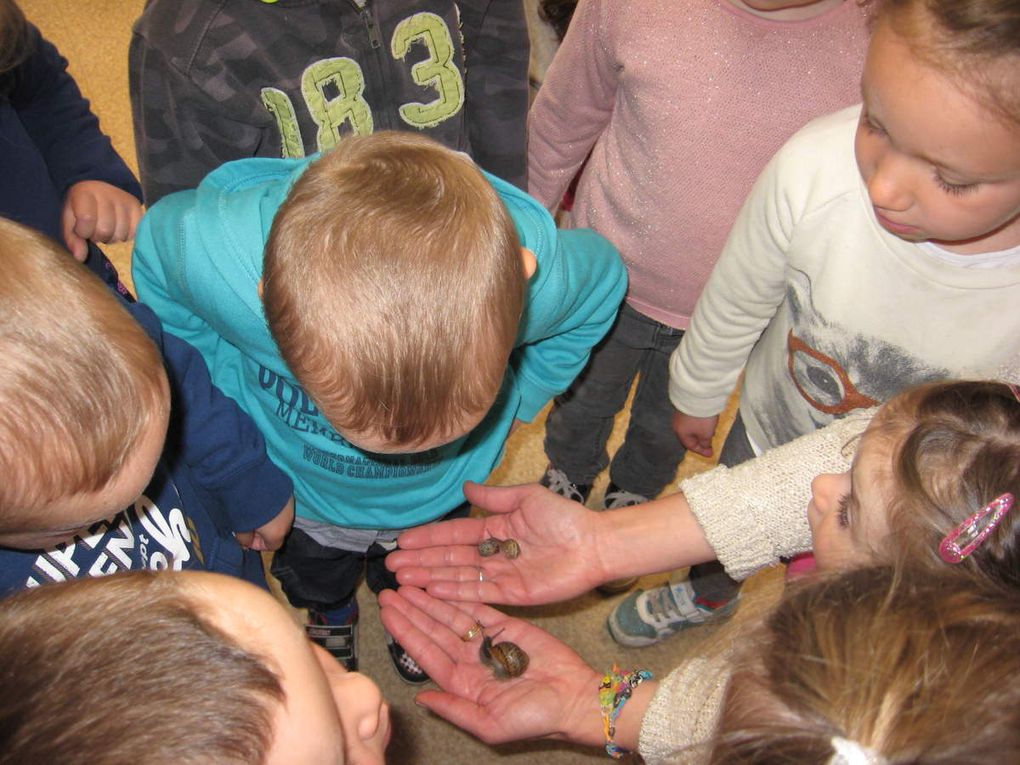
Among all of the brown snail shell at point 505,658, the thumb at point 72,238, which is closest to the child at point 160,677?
the brown snail shell at point 505,658

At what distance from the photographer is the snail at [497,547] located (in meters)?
1.18

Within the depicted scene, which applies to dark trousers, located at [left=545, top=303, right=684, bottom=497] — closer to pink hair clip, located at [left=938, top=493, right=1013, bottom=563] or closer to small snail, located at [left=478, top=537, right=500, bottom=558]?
small snail, located at [left=478, top=537, right=500, bottom=558]

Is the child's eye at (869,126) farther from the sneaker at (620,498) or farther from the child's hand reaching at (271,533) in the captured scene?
the sneaker at (620,498)

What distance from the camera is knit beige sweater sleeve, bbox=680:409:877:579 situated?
0.92 m

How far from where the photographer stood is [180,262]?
83cm

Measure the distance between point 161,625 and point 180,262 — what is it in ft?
1.61

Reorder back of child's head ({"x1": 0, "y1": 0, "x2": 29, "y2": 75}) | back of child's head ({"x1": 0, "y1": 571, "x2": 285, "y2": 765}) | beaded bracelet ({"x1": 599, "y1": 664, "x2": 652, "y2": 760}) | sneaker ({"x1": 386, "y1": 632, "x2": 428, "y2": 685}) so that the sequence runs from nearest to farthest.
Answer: back of child's head ({"x1": 0, "y1": 571, "x2": 285, "y2": 765}), back of child's head ({"x1": 0, "y1": 0, "x2": 29, "y2": 75}), beaded bracelet ({"x1": 599, "y1": 664, "x2": 652, "y2": 760}), sneaker ({"x1": 386, "y1": 632, "x2": 428, "y2": 685})

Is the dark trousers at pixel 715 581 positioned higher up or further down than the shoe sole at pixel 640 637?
higher up

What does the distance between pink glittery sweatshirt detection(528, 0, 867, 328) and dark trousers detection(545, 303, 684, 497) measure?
66 millimetres

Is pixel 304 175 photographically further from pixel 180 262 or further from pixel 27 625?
pixel 27 625

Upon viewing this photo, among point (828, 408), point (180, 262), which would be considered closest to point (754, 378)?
point (828, 408)

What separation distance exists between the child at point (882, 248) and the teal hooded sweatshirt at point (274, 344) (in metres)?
0.20

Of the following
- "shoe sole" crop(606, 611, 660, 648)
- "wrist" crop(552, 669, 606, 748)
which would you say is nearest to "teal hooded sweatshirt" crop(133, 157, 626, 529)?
"wrist" crop(552, 669, 606, 748)

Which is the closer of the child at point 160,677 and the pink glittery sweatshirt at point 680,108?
the child at point 160,677
